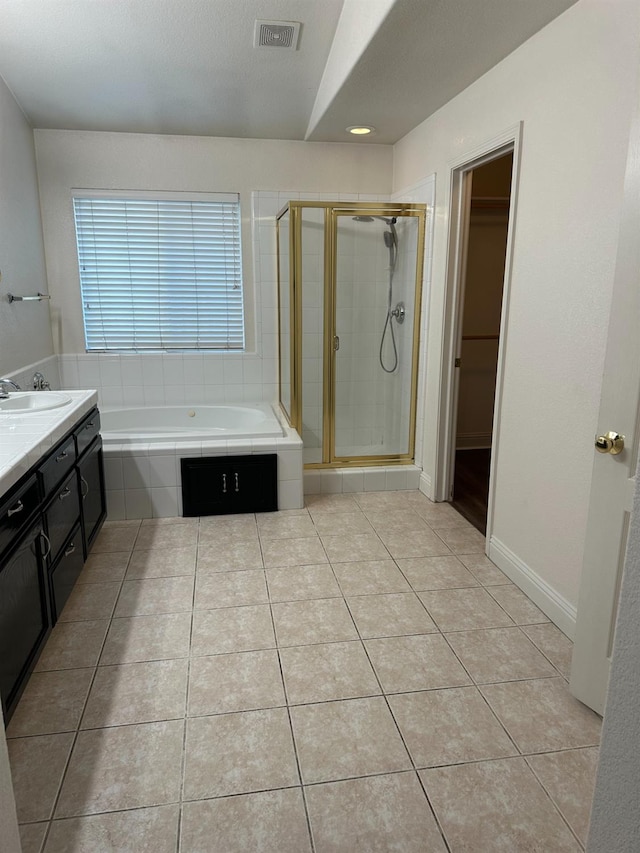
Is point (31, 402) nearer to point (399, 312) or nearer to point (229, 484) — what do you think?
point (229, 484)

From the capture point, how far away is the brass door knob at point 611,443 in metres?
1.72

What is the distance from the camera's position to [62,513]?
2.45 meters

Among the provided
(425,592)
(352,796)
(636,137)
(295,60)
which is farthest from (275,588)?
(295,60)

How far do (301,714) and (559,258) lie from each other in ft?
6.46

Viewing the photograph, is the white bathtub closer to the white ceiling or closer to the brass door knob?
the white ceiling

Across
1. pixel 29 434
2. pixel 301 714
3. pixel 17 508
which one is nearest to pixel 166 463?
pixel 29 434

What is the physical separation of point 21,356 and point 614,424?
3383mm

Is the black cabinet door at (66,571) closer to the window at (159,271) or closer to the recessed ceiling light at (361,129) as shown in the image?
the window at (159,271)

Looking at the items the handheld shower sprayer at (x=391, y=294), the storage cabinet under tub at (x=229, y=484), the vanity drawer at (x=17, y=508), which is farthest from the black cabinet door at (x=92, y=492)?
the handheld shower sprayer at (x=391, y=294)

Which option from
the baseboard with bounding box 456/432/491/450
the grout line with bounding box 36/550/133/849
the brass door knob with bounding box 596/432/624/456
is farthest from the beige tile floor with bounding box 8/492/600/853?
the baseboard with bounding box 456/432/491/450

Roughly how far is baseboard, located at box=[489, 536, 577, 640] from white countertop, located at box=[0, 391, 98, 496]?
2101 millimetres

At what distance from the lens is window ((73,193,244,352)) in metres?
4.36

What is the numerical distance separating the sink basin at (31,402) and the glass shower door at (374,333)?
1787mm

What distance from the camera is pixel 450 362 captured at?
360 cm
